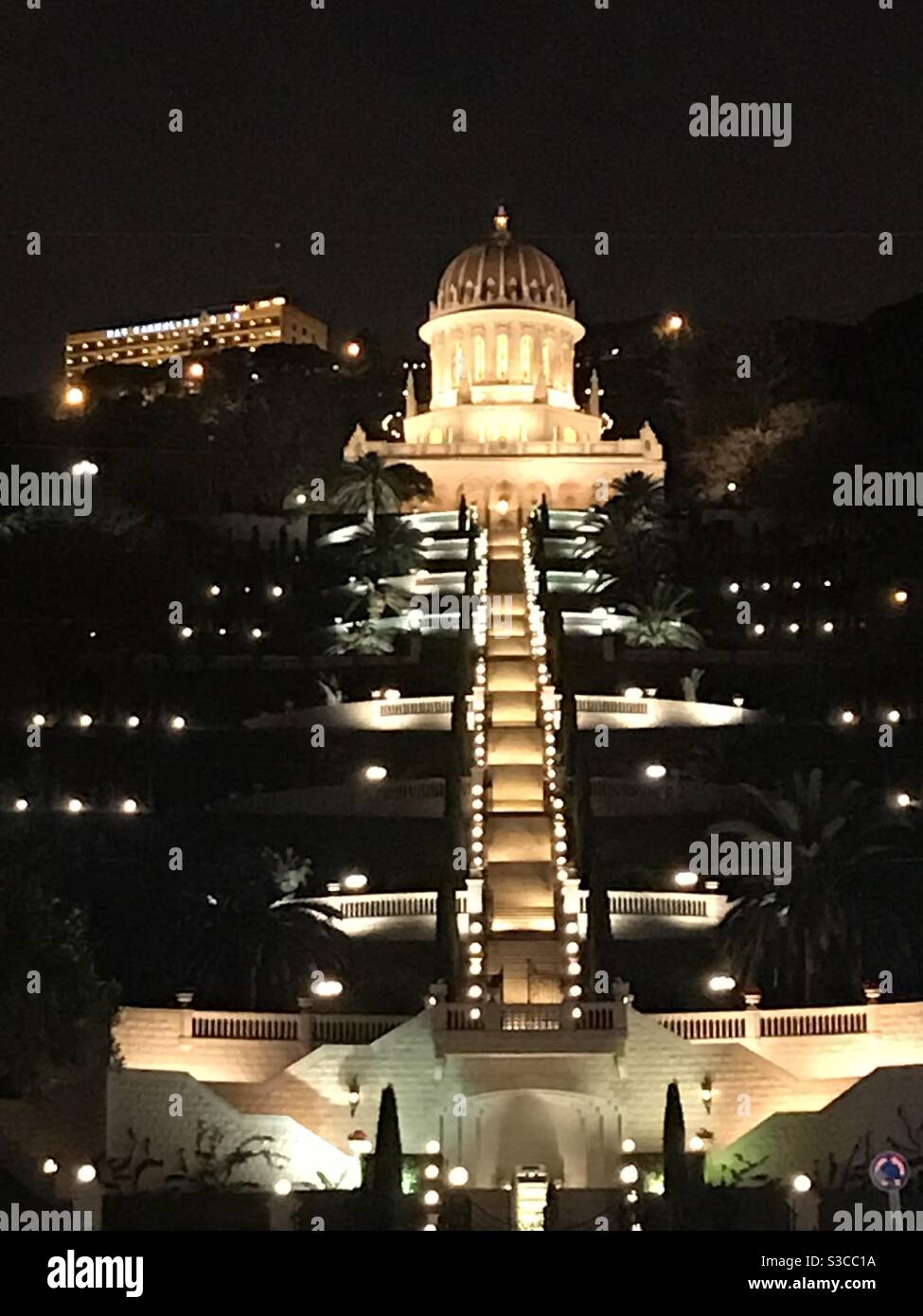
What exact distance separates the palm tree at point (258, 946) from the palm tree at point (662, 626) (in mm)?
19772

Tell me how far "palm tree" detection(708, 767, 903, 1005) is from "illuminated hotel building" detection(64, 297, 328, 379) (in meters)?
82.6

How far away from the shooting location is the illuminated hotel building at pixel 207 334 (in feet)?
389

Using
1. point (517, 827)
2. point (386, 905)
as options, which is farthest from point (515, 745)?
point (386, 905)

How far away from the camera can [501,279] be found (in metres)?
82.1

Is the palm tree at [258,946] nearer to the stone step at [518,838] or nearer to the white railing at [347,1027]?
the white railing at [347,1027]

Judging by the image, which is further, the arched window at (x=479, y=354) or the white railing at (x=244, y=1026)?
the arched window at (x=479, y=354)

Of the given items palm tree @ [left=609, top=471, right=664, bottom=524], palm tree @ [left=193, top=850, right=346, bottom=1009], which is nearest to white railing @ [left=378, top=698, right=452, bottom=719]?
palm tree @ [left=193, top=850, right=346, bottom=1009]

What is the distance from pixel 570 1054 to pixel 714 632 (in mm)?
24878

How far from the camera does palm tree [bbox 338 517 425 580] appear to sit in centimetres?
6114

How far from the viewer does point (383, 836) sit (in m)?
43.1

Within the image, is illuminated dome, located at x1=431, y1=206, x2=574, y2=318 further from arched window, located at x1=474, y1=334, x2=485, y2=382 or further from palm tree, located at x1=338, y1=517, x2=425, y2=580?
palm tree, located at x1=338, y1=517, x2=425, y2=580

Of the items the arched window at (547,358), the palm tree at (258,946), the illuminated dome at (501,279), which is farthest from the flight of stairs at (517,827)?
the illuminated dome at (501,279)

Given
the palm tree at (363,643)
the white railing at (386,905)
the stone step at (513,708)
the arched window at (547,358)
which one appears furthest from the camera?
the arched window at (547,358)
